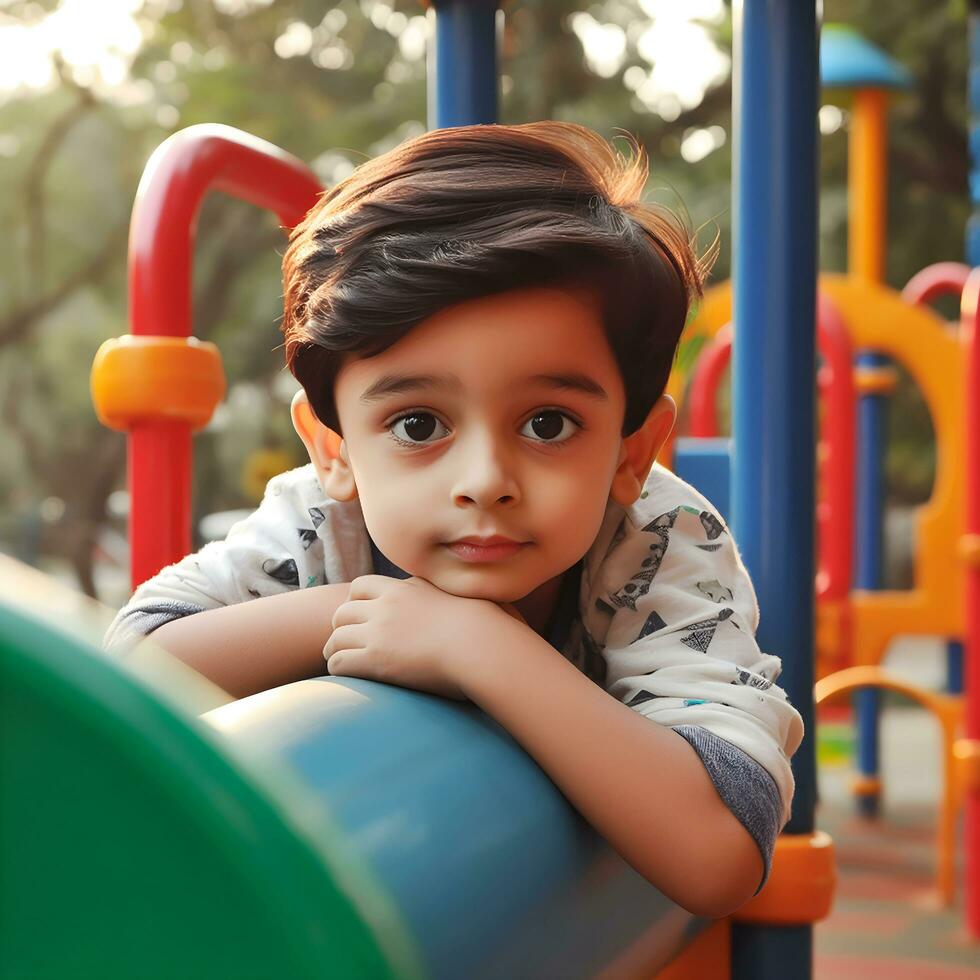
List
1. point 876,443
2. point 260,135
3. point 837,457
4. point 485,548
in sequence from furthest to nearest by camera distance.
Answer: point 260,135
point 876,443
point 837,457
point 485,548

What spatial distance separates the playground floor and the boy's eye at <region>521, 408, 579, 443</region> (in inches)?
58.5

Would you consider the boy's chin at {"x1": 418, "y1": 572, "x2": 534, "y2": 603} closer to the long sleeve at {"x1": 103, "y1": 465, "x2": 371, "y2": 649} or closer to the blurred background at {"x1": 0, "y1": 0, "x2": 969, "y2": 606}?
the long sleeve at {"x1": 103, "y1": 465, "x2": 371, "y2": 649}

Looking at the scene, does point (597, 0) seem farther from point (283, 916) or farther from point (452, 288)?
point (283, 916)

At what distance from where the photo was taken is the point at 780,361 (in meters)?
0.89

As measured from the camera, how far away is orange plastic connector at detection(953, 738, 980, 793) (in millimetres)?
2088

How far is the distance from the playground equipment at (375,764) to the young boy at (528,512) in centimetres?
5

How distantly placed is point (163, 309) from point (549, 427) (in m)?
0.44

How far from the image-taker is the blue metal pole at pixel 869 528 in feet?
9.93

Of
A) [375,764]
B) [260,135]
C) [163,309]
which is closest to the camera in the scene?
[375,764]

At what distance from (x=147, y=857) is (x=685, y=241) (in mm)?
638

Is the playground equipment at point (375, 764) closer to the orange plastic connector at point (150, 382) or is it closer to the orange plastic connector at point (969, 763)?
the orange plastic connector at point (150, 382)

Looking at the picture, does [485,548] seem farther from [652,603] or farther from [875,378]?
[875,378]

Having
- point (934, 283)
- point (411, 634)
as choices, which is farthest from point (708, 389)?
point (411, 634)

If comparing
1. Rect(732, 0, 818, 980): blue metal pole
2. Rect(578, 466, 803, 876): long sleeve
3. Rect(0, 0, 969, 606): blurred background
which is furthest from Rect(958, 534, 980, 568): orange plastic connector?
Rect(0, 0, 969, 606): blurred background
